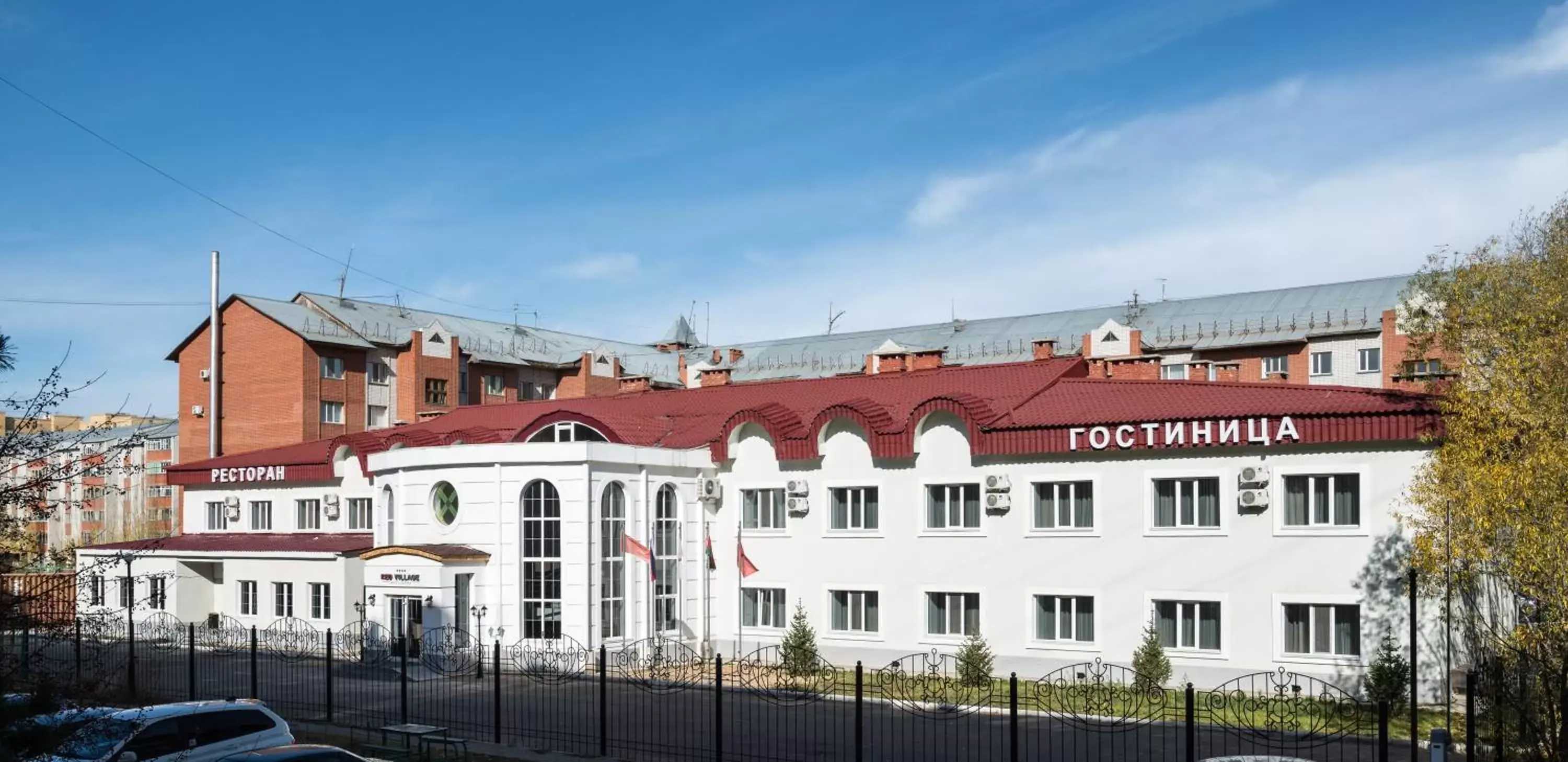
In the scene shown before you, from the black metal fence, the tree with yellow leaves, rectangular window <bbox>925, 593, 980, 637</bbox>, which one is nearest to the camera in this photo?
the tree with yellow leaves

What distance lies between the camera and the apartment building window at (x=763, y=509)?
102 feet

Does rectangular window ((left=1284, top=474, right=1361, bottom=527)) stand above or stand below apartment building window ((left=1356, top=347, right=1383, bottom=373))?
below

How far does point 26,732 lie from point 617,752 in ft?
34.6

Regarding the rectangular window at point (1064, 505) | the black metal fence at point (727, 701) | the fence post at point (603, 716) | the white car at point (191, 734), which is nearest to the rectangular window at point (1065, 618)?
the black metal fence at point (727, 701)

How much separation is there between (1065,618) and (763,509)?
7608mm

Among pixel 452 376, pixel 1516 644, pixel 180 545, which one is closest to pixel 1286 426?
pixel 1516 644

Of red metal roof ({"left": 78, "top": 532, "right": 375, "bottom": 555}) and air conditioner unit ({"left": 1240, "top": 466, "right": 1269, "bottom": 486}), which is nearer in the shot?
air conditioner unit ({"left": 1240, "top": 466, "right": 1269, "bottom": 486})

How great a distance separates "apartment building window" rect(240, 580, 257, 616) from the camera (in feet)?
121

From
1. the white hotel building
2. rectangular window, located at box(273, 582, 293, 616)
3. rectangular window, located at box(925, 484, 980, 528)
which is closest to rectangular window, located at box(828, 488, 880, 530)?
the white hotel building

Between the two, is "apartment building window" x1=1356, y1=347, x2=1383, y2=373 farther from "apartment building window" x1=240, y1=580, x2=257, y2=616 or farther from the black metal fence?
"apartment building window" x1=240, y1=580, x2=257, y2=616

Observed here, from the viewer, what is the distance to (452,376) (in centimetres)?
6412

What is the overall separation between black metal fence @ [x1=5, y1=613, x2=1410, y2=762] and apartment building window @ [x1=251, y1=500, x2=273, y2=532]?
7558 millimetres

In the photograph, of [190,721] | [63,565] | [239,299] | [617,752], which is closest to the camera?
[63,565]

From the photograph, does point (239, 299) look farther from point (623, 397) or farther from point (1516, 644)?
point (1516, 644)
